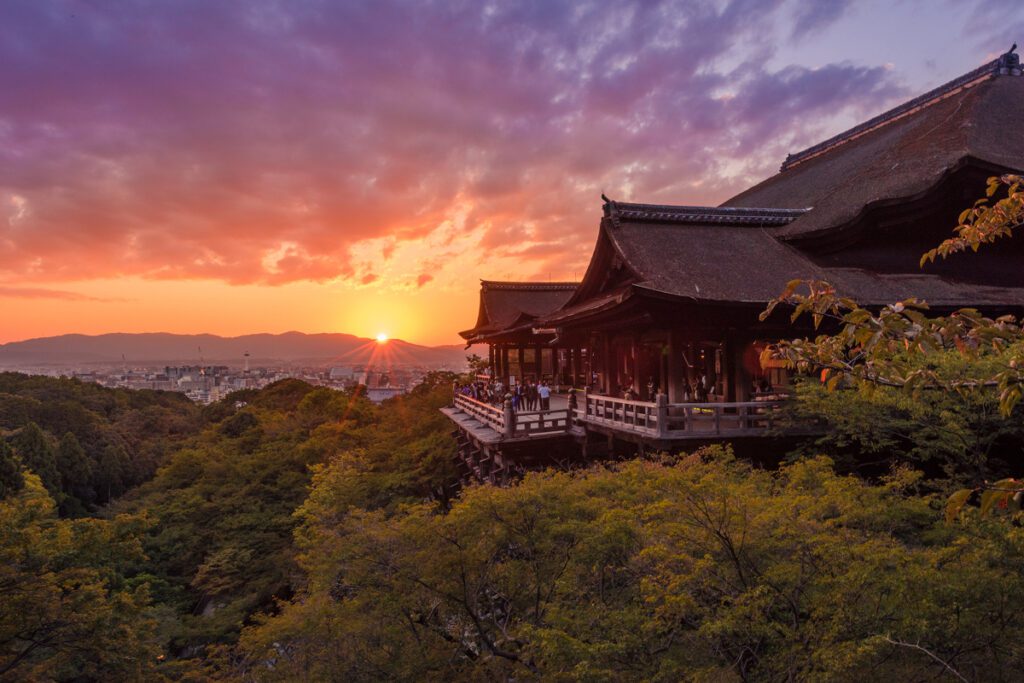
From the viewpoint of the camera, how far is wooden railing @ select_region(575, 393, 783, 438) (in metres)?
12.2

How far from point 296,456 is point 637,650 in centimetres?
2638

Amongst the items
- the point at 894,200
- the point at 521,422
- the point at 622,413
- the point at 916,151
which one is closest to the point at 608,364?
the point at 521,422

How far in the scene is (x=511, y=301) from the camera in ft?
122

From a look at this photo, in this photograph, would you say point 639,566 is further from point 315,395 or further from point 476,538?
point 315,395

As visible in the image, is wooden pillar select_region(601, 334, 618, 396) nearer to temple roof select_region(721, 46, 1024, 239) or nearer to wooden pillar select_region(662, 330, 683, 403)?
wooden pillar select_region(662, 330, 683, 403)

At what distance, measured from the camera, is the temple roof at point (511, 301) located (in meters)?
36.2

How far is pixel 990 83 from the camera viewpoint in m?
20.5

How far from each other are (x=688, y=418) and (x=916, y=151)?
13.1 meters

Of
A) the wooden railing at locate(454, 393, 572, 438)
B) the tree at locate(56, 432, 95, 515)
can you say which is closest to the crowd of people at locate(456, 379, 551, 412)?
the wooden railing at locate(454, 393, 572, 438)

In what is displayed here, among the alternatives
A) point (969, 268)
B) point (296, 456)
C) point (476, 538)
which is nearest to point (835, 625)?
point (476, 538)

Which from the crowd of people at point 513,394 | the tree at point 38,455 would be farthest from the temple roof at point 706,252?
the tree at point 38,455

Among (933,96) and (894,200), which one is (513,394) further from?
(933,96)

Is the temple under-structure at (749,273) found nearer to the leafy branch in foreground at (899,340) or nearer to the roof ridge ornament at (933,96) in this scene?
the roof ridge ornament at (933,96)

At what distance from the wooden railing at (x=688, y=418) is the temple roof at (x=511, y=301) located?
21158 mm
